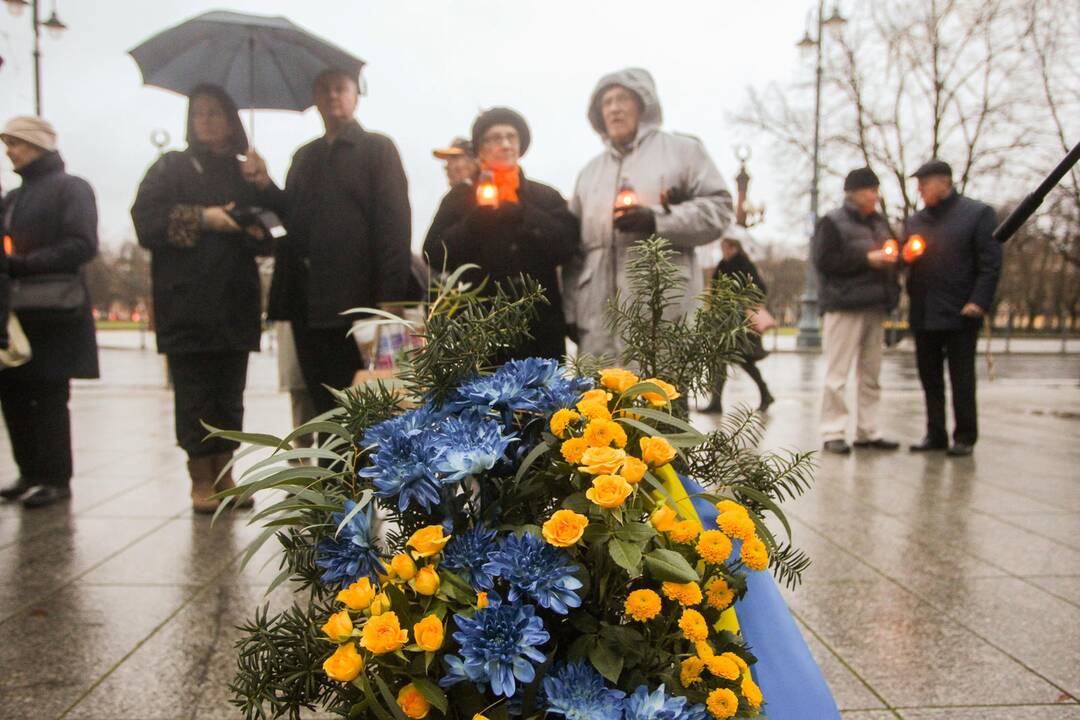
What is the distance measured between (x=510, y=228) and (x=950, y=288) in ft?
12.6

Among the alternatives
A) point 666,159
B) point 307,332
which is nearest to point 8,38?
point 307,332

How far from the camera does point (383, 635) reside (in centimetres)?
113

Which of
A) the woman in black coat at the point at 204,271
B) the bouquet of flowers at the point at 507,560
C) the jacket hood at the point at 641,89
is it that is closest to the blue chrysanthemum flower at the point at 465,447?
the bouquet of flowers at the point at 507,560

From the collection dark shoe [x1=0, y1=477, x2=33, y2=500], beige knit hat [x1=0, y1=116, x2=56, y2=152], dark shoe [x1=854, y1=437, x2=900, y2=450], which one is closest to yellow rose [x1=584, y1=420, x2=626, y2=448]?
beige knit hat [x1=0, y1=116, x2=56, y2=152]

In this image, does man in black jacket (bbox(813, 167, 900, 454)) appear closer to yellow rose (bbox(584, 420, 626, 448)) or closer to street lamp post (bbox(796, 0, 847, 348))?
yellow rose (bbox(584, 420, 626, 448))

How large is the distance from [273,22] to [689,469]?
412 centimetres

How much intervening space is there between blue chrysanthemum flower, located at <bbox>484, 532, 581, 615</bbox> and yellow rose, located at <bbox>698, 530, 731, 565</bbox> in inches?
8.1

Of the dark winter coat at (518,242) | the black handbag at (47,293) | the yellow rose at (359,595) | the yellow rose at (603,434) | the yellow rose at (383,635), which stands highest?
the dark winter coat at (518,242)

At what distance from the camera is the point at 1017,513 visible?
4301 millimetres

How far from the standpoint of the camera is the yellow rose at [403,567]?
1.18 m

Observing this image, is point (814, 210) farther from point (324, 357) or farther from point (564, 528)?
point (564, 528)

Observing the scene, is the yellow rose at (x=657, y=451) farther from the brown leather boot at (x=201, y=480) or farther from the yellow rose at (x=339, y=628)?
the brown leather boot at (x=201, y=480)

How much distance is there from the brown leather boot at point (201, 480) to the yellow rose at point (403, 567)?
3.42m

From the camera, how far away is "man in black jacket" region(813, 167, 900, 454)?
6.30 meters
